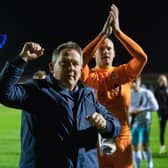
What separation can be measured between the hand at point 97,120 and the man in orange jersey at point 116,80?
2.32 m

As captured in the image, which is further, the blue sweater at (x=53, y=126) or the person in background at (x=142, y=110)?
the person in background at (x=142, y=110)

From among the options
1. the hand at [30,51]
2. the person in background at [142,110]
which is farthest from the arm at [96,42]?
the person in background at [142,110]

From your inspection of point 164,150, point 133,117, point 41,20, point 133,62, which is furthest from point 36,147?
point 41,20

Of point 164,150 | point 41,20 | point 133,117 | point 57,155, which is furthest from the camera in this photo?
point 41,20

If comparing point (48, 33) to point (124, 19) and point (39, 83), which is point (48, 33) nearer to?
point (124, 19)

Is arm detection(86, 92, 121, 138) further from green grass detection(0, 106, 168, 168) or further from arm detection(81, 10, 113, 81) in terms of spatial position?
green grass detection(0, 106, 168, 168)

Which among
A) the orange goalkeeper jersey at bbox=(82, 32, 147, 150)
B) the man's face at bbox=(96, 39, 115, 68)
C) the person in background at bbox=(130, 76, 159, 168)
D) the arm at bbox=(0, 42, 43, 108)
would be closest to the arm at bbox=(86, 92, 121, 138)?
the arm at bbox=(0, 42, 43, 108)

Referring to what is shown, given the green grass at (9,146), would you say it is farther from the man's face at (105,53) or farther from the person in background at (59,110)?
the person in background at (59,110)

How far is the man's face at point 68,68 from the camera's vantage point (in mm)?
3834

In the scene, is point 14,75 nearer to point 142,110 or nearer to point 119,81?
point 119,81

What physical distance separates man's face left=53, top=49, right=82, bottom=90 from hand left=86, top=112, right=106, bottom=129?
0.30 meters

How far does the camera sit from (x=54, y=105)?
383 centimetres

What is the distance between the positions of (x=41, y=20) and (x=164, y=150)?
3799cm

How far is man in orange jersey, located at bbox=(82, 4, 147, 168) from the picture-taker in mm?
6141
